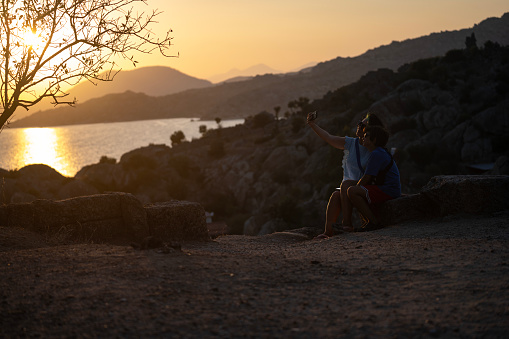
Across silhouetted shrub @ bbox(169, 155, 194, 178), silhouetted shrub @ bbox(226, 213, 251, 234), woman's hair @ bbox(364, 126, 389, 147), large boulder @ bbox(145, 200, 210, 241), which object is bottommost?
silhouetted shrub @ bbox(226, 213, 251, 234)

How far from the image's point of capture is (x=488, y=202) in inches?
356

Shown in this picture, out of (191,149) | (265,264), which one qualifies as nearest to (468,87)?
(191,149)

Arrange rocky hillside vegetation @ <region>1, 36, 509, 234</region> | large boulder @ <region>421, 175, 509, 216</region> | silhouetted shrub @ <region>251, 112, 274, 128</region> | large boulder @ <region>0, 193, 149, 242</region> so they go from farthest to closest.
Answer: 1. silhouetted shrub @ <region>251, 112, 274, 128</region>
2. rocky hillside vegetation @ <region>1, 36, 509, 234</region>
3. large boulder @ <region>421, 175, 509, 216</region>
4. large boulder @ <region>0, 193, 149, 242</region>

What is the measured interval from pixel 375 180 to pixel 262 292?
15.7 feet

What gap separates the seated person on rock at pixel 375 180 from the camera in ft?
28.7

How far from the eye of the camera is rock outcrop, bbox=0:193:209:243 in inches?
343

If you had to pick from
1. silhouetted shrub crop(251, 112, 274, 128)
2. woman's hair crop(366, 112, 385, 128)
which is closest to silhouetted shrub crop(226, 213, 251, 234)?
woman's hair crop(366, 112, 385, 128)

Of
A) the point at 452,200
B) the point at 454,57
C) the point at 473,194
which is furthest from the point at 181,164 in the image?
the point at 473,194

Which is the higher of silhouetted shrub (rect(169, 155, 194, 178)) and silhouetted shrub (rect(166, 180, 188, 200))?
silhouetted shrub (rect(169, 155, 194, 178))

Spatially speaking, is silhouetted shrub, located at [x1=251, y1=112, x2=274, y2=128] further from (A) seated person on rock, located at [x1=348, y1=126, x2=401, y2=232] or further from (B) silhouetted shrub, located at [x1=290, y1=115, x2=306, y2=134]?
(A) seated person on rock, located at [x1=348, y1=126, x2=401, y2=232]

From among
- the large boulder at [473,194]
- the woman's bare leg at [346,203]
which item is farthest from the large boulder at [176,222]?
the large boulder at [473,194]

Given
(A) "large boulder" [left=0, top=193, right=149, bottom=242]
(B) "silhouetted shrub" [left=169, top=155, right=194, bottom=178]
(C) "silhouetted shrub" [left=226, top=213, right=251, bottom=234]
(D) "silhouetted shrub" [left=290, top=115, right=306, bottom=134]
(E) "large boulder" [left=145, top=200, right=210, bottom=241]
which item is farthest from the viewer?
(D) "silhouetted shrub" [left=290, top=115, right=306, bottom=134]

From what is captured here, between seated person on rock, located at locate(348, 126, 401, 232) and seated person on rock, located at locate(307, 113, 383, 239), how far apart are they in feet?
0.55

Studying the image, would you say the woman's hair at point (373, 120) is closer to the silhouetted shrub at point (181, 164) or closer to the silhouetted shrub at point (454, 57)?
the silhouetted shrub at point (181, 164)
